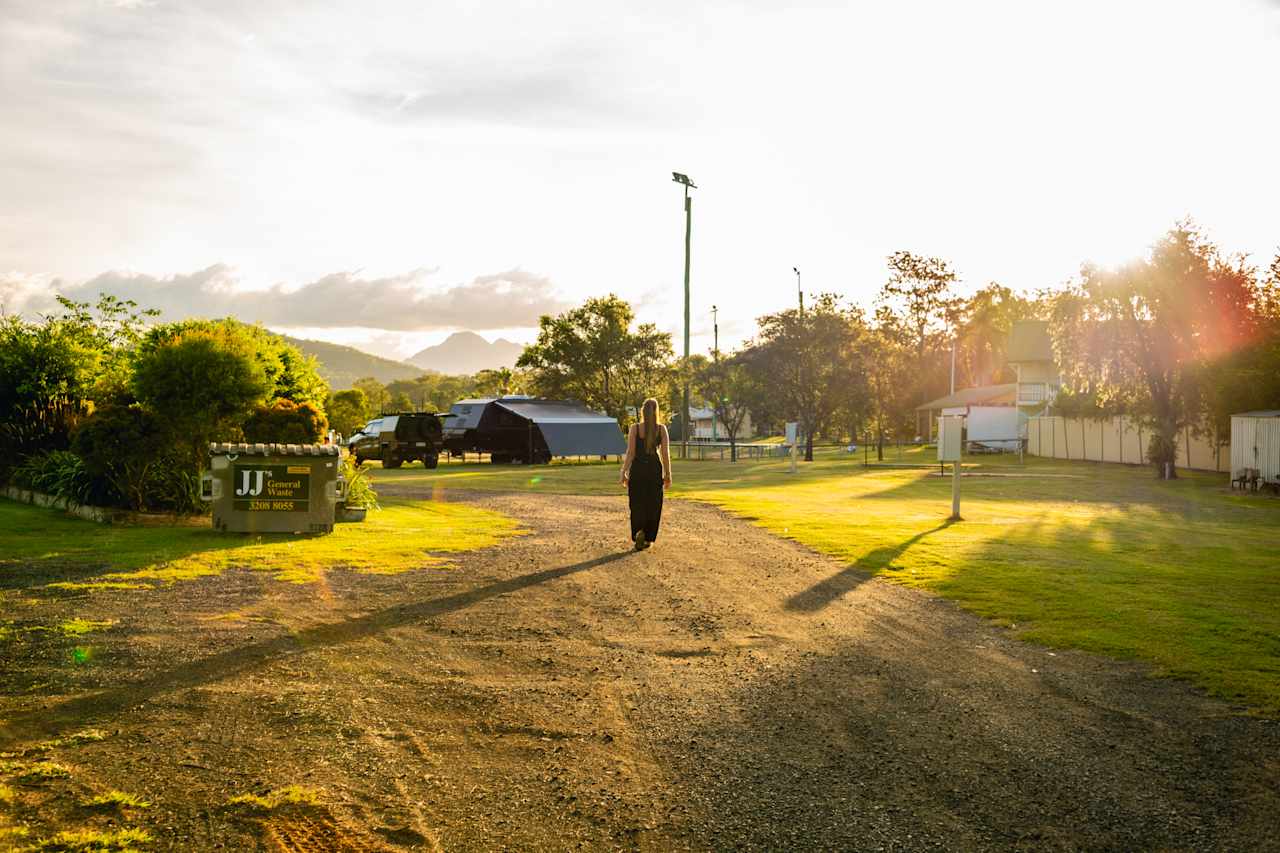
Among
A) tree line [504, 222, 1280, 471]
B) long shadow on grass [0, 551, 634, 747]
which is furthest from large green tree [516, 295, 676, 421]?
long shadow on grass [0, 551, 634, 747]

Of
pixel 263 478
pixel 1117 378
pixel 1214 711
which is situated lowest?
pixel 1214 711

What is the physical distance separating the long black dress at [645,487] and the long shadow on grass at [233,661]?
110 inches

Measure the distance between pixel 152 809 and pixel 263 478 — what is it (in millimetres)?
9419

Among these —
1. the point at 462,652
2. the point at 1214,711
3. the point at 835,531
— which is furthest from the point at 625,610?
the point at 835,531

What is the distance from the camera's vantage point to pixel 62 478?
14672mm

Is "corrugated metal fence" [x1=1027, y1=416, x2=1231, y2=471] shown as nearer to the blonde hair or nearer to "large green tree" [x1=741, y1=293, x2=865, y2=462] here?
"large green tree" [x1=741, y1=293, x2=865, y2=462]

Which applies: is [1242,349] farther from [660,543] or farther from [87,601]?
[87,601]

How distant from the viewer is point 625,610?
8.28 metres

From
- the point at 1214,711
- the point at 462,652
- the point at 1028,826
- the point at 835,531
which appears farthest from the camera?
the point at 835,531

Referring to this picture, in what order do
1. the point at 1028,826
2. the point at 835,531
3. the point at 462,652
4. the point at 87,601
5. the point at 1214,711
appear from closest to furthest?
the point at 1028,826
the point at 1214,711
the point at 462,652
the point at 87,601
the point at 835,531

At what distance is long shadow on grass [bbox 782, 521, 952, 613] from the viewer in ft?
29.0

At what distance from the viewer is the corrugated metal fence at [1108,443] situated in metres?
38.3

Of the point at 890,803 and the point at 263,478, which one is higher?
the point at 263,478

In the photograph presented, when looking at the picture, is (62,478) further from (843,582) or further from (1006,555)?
(1006,555)
